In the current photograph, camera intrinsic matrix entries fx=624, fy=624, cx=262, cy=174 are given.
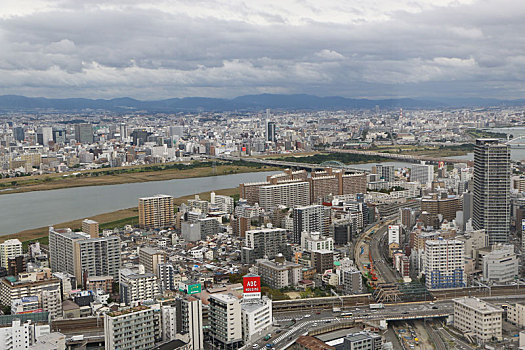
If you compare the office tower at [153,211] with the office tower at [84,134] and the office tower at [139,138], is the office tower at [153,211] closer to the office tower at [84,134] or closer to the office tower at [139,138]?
the office tower at [139,138]

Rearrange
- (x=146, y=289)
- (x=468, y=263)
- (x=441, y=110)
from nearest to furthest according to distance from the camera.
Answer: (x=146, y=289) < (x=468, y=263) < (x=441, y=110)

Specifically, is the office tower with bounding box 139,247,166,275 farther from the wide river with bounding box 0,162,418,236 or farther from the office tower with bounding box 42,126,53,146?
the office tower with bounding box 42,126,53,146

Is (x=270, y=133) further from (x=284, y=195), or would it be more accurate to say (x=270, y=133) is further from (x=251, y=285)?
(x=251, y=285)

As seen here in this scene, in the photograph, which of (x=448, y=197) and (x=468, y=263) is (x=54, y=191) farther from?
(x=468, y=263)

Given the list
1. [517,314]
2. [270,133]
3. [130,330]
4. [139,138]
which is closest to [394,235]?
[517,314]

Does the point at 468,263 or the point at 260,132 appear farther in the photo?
the point at 260,132

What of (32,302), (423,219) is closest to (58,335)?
(32,302)

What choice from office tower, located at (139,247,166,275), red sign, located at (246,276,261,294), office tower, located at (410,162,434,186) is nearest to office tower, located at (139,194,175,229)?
office tower, located at (139,247,166,275)
